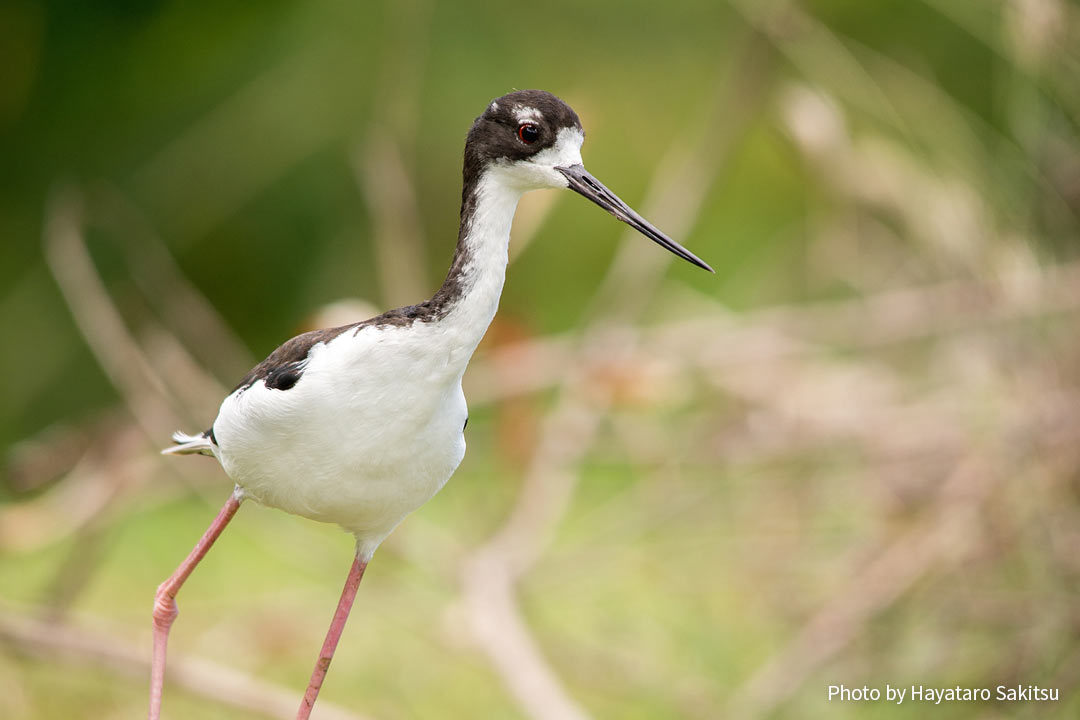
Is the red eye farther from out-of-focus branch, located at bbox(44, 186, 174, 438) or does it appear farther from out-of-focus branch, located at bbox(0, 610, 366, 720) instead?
out-of-focus branch, located at bbox(44, 186, 174, 438)

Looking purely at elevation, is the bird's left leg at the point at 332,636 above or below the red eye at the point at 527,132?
below

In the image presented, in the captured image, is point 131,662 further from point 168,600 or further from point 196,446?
point 196,446

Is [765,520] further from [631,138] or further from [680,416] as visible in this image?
[631,138]

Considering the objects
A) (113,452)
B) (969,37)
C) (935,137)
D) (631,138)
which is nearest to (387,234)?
(113,452)

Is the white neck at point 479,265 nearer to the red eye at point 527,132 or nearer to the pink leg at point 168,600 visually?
the red eye at point 527,132

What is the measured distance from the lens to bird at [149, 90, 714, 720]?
3.99ft

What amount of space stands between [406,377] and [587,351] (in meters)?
2.19

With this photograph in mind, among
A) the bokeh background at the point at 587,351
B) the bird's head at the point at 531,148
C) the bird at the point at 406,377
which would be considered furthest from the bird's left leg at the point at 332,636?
the bokeh background at the point at 587,351

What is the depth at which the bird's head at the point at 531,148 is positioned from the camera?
125 centimetres

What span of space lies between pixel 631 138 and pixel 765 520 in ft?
7.14

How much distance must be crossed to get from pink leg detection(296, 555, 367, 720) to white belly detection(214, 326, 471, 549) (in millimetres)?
135

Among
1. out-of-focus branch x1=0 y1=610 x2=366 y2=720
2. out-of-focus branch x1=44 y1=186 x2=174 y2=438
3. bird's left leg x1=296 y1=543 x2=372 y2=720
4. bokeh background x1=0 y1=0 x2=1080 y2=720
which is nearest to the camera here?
bird's left leg x1=296 y1=543 x2=372 y2=720

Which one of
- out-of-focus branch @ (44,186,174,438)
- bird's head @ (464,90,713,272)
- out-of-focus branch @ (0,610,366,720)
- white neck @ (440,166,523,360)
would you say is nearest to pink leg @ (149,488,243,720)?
white neck @ (440,166,523,360)

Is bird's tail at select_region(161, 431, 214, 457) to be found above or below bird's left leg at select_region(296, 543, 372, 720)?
above
